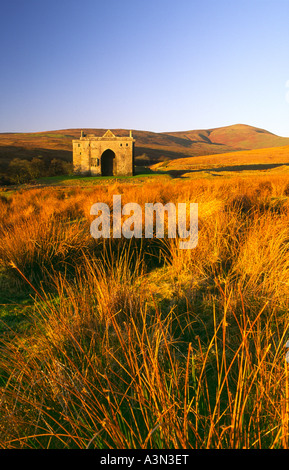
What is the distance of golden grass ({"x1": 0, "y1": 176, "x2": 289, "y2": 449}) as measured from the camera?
1114 mm

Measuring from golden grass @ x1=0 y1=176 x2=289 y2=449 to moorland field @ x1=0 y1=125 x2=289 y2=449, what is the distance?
0.01 m

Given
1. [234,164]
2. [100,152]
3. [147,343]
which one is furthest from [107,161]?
[147,343]

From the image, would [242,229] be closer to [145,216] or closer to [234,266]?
[234,266]

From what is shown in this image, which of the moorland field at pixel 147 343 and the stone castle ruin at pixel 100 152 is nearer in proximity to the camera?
the moorland field at pixel 147 343

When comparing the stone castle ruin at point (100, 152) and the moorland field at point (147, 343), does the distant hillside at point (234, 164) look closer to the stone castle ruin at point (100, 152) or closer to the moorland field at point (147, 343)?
the stone castle ruin at point (100, 152)

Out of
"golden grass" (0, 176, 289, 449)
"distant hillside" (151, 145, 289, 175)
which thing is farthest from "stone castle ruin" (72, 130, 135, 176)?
"golden grass" (0, 176, 289, 449)

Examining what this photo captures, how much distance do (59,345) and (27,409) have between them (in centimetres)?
41

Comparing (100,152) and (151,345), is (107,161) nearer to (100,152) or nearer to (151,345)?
(100,152)

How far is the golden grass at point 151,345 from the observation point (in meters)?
1.11

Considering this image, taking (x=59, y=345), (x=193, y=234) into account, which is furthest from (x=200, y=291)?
(x=59, y=345)

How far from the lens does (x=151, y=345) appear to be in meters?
1.73

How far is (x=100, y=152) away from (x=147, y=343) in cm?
2938

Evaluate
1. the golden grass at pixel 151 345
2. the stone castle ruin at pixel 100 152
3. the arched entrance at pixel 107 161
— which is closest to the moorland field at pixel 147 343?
the golden grass at pixel 151 345

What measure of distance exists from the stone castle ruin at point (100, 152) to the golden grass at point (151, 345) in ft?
84.6
